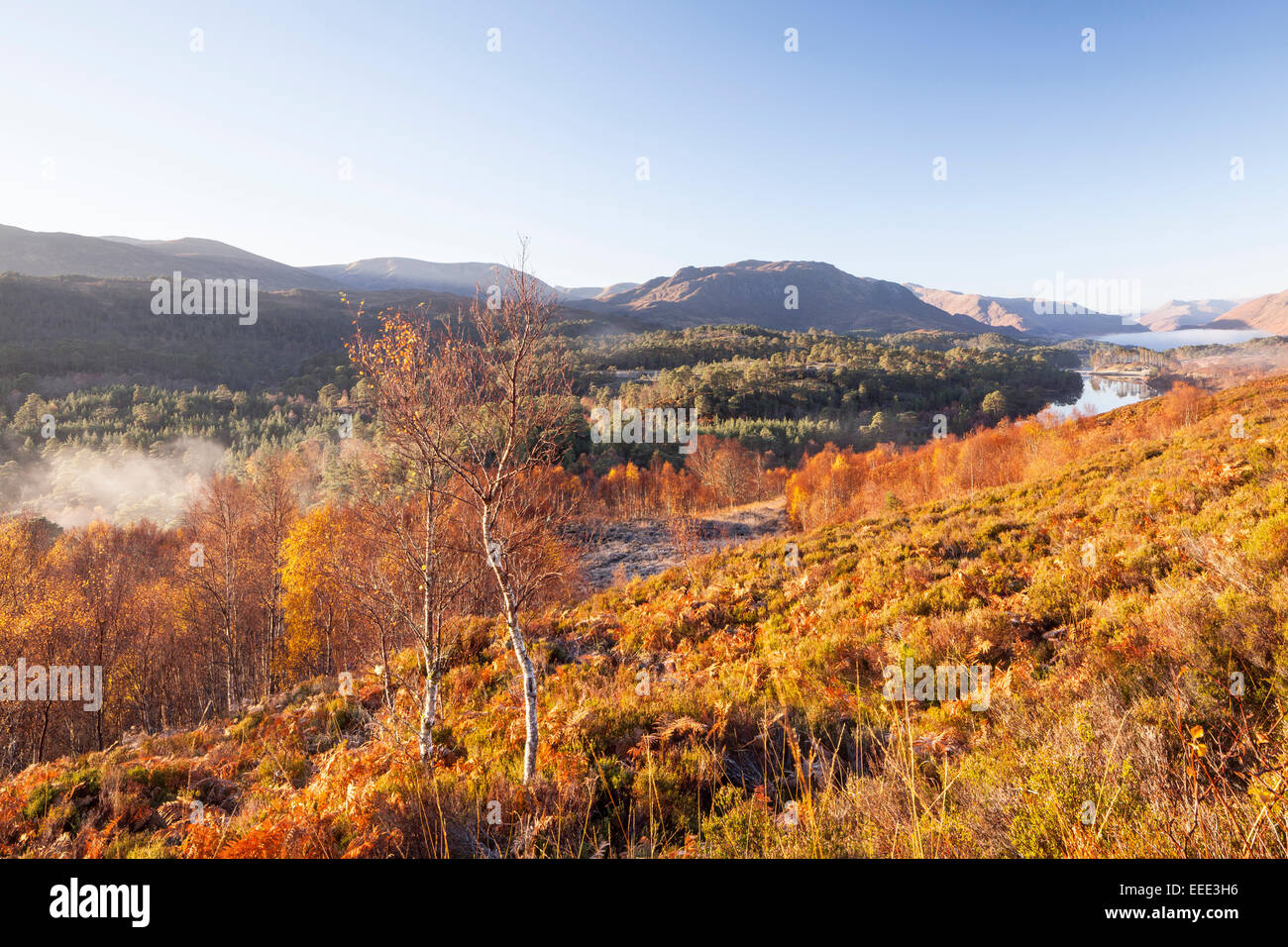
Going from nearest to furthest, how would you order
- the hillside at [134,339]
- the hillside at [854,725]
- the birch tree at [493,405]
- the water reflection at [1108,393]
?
the hillside at [854,725] → the birch tree at [493,405] → the water reflection at [1108,393] → the hillside at [134,339]

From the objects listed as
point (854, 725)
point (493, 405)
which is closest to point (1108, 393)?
point (854, 725)

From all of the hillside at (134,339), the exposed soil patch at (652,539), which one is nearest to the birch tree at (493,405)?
the exposed soil patch at (652,539)

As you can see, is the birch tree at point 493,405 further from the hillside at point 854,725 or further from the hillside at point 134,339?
the hillside at point 134,339

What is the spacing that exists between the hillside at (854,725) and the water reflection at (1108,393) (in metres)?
113

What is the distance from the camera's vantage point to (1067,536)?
9695 mm

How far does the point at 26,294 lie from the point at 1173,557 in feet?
819

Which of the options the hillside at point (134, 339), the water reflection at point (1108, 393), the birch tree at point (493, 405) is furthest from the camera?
the hillside at point (134, 339)

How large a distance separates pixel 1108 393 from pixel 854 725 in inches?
6296

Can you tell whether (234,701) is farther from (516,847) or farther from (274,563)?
(516,847)

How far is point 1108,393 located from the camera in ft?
384

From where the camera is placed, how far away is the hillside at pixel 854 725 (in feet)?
10.4

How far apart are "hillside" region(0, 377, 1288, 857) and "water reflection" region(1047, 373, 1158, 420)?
113 m

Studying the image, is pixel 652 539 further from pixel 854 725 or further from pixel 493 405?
pixel 493 405
